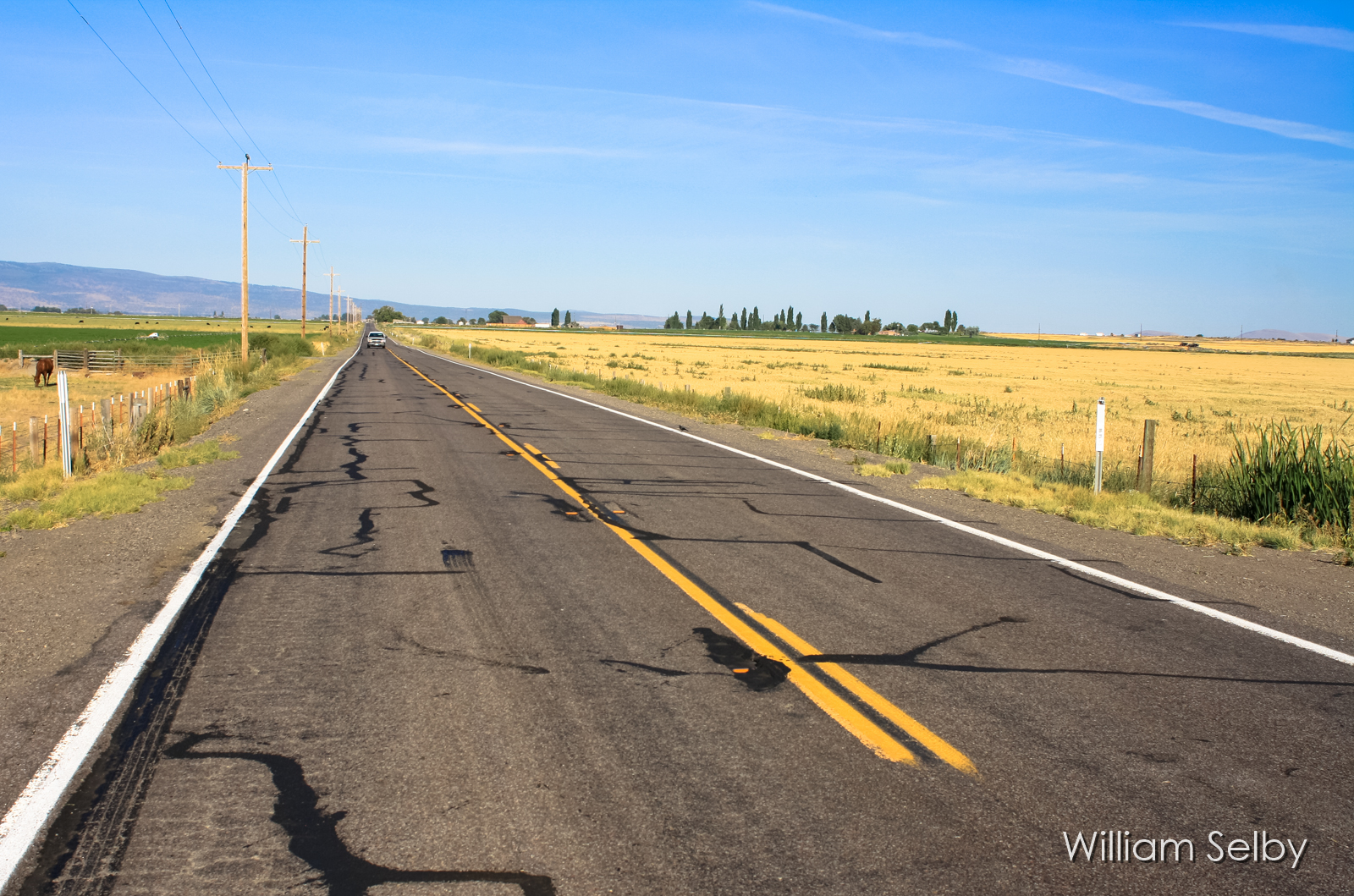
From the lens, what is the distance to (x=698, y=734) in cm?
433

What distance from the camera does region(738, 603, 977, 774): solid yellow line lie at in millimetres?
4105

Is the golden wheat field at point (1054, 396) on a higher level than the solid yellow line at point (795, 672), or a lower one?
higher

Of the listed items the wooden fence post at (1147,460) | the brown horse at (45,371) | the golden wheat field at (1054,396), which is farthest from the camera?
the brown horse at (45,371)

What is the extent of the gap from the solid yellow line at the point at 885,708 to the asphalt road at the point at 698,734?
0.02m

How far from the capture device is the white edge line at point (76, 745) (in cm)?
340

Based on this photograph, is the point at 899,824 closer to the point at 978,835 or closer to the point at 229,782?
the point at 978,835

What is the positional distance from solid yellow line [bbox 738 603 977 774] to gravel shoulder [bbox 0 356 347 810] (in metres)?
3.81

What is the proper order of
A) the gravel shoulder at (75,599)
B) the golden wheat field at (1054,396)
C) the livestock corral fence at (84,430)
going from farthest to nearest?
the golden wheat field at (1054,396) → the livestock corral fence at (84,430) → the gravel shoulder at (75,599)

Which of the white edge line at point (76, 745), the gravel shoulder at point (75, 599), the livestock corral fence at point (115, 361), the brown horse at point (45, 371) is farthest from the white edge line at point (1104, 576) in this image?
the livestock corral fence at point (115, 361)

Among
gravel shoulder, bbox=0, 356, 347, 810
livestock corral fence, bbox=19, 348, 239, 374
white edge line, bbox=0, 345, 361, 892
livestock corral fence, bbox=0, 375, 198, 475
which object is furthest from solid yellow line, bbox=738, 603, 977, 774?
livestock corral fence, bbox=19, 348, 239, 374

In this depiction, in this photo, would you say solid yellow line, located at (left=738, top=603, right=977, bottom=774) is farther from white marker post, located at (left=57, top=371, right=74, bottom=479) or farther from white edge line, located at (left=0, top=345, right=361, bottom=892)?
white marker post, located at (left=57, top=371, right=74, bottom=479)

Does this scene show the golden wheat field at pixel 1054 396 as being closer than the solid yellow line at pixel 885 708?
No

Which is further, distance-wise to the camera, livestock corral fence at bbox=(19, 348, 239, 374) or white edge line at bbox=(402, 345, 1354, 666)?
livestock corral fence at bbox=(19, 348, 239, 374)

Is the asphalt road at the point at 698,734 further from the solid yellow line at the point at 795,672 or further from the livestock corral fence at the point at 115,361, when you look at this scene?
the livestock corral fence at the point at 115,361
